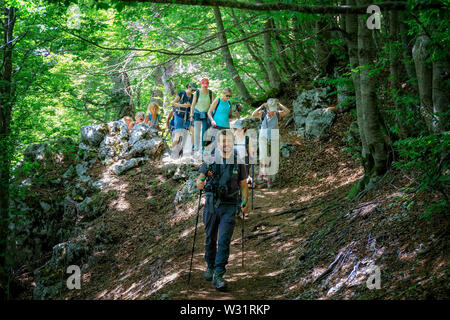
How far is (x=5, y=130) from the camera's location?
12.0 m

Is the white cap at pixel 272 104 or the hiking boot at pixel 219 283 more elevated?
the white cap at pixel 272 104

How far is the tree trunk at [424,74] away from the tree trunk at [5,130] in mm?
10914

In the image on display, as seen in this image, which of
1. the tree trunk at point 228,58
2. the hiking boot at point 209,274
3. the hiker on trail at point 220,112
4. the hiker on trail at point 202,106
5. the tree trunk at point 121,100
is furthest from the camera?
the tree trunk at point 121,100

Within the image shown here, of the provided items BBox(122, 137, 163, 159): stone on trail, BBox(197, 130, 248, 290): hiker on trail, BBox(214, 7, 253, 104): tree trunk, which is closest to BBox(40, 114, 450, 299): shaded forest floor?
BBox(197, 130, 248, 290): hiker on trail

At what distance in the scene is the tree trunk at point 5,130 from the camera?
36.1 ft

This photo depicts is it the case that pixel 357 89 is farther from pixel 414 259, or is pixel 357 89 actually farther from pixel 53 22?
pixel 53 22

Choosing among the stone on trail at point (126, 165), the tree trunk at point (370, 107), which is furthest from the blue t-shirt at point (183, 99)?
the tree trunk at point (370, 107)

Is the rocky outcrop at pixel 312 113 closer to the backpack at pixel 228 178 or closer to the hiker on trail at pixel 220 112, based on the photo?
the hiker on trail at pixel 220 112

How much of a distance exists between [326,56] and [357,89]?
6.71 meters

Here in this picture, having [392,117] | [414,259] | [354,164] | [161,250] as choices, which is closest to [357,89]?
[392,117]

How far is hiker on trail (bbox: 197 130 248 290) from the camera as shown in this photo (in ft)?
17.6

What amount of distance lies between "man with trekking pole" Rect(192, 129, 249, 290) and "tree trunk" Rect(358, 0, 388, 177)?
2821mm

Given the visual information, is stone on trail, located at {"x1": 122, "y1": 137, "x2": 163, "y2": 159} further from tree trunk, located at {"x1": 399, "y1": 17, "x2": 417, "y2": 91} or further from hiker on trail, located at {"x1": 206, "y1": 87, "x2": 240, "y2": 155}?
tree trunk, located at {"x1": 399, "y1": 17, "x2": 417, "y2": 91}

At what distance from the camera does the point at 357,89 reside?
7551 mm
